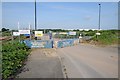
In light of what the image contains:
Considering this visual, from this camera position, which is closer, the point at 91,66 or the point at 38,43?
the point at 91,66

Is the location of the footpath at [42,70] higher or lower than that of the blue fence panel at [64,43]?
lower

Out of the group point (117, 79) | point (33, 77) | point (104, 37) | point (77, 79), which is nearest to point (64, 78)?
point (77, 79)

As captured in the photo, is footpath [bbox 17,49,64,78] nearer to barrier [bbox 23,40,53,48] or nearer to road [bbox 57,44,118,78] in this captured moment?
road [bbox 57,44,118,78]

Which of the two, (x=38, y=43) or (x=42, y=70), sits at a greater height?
(x=38, y=43)

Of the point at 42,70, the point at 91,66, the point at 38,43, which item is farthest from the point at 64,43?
the point at 42,70

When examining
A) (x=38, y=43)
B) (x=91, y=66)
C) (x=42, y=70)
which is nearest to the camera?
(x=42, y=70)

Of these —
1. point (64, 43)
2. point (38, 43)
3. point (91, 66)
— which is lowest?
point (91, 66)

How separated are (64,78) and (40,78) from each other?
114 cm

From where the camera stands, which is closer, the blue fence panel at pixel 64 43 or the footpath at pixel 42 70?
the footpath at pixel 42 70

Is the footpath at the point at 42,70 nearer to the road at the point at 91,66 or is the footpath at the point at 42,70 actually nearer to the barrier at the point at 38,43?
the road at the point at 91,66

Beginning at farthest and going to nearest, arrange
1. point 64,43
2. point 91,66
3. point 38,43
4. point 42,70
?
point 64,43
point 38,43
point 91,66
point 42,70

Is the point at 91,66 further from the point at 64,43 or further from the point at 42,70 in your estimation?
the point at 64,43

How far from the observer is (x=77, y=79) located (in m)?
11.9

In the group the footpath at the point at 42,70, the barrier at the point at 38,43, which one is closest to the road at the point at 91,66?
the footpath at the point at 42,70
